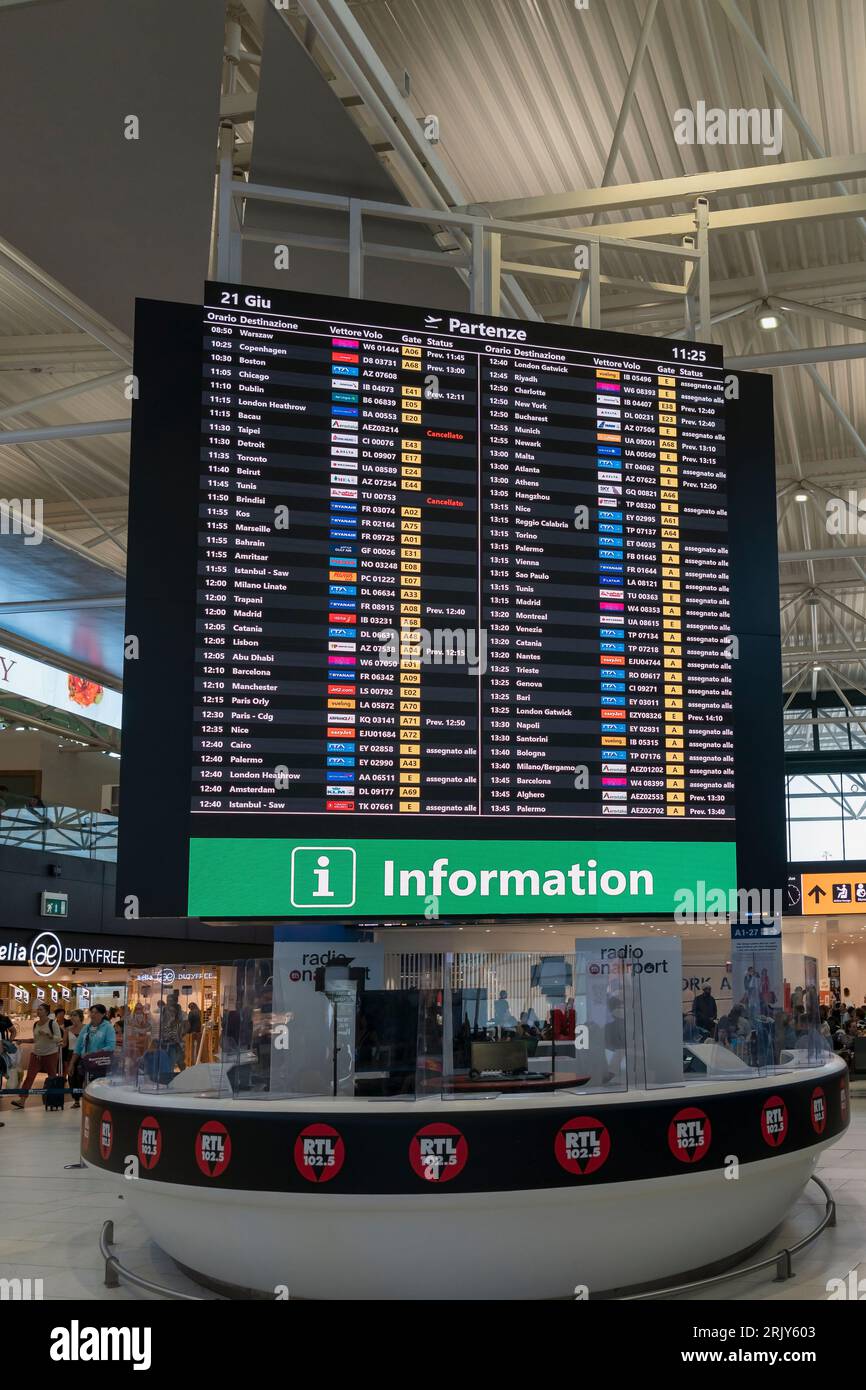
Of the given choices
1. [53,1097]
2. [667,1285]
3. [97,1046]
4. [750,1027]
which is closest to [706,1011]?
[750,1027]

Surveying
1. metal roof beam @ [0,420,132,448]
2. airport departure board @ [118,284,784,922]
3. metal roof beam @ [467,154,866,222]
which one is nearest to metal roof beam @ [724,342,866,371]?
metal roof beam @ [467,154,866,222]

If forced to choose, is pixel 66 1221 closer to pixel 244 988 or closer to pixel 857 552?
pixel 244 988

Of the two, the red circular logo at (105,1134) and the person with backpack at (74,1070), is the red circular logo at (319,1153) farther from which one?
the person with backpack at (74,1070)

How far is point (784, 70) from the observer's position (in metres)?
10.1

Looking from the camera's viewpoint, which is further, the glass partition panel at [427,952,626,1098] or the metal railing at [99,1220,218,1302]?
the glass partition panel at [427,952,626,1098]

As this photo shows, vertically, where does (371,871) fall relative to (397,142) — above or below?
below

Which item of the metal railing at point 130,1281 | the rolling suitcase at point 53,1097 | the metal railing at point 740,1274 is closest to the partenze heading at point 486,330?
the metal railing at point 740,1274

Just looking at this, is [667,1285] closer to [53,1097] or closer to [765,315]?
[765,315]

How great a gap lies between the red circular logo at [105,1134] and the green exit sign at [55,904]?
48.9 feet

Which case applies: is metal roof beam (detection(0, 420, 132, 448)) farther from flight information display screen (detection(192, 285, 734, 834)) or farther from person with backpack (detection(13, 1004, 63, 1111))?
person with backpack (detection(13, 1004, 63, 1111))

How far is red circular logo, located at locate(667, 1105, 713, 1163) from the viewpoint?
5.60 meters

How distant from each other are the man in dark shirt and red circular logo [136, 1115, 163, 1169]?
9.35 feet
